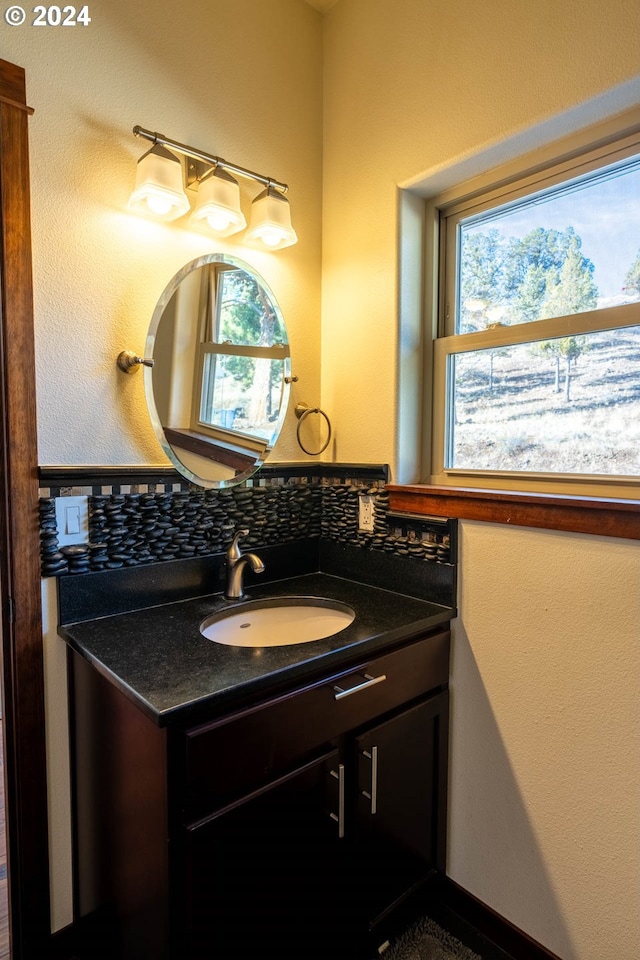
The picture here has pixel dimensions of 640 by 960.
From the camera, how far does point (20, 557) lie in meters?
1.21

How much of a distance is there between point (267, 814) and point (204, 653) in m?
0.34

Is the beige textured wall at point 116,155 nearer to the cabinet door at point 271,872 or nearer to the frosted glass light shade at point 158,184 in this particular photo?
the frosted glass light shade at point 158,184

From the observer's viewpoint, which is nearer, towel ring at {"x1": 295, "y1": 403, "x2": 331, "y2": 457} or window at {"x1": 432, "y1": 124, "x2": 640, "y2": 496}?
window at {"x1": 432, "y1": 124, "x2": 640, "y2": 496}

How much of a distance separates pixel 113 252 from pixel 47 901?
1.61 metres

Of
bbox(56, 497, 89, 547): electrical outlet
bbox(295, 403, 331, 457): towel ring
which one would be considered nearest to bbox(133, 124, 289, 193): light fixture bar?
bbox(295, 403, 331, 457): towel ring

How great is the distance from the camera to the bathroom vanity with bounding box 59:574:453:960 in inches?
37.5

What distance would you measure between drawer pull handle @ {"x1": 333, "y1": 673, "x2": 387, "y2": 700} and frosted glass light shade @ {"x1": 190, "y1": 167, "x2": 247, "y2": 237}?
127 centimetres

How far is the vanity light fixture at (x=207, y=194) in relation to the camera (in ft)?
4.29

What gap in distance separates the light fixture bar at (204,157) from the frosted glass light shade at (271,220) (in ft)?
0.08

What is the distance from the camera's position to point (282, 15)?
1680mm

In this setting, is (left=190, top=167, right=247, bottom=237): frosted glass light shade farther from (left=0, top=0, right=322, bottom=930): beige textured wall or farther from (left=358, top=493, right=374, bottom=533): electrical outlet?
(left=358, top=493, right=374, bottom=533): electrical outlet

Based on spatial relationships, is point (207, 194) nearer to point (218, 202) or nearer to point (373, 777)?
point (218, 202)

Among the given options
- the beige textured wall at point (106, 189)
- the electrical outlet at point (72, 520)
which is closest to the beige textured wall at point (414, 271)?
the beige textured wall at point (106, 189)

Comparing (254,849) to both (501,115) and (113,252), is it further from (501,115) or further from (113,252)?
(501,115)
